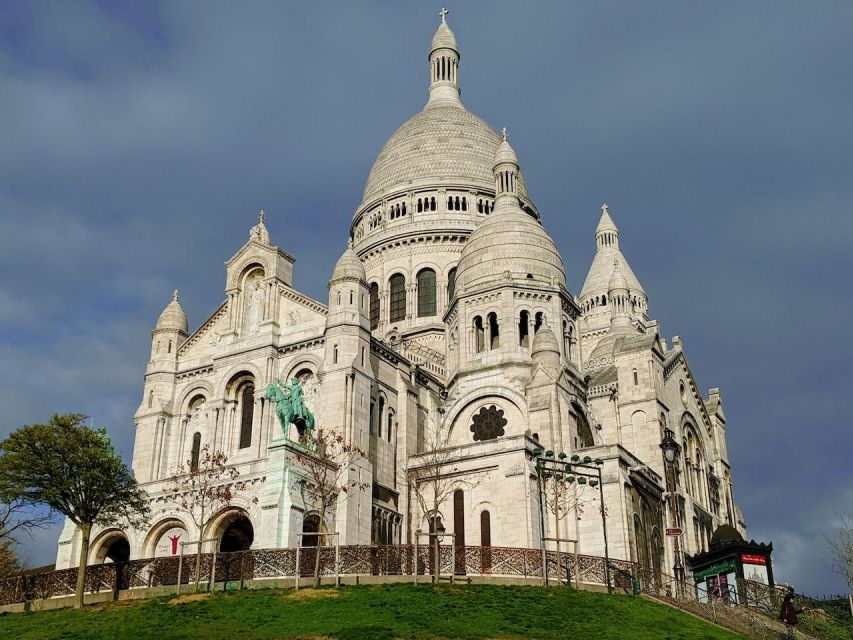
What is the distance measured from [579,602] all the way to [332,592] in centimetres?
948

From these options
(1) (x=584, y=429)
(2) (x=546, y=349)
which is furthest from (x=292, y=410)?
(1) (x=584, y=429)

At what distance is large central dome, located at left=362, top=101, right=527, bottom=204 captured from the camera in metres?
87.4

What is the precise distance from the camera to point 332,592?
124 ft

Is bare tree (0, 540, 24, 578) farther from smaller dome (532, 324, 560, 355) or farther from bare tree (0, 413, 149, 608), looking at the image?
smaller dome (532, 324, 560, 355)

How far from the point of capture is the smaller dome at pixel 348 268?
5747cm

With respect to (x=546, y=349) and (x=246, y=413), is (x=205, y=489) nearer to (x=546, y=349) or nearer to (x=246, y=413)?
(x=246, y=413)

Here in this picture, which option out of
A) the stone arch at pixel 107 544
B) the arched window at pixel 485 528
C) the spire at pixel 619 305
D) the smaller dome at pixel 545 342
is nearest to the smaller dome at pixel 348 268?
the smaller dome at pixel 545 342

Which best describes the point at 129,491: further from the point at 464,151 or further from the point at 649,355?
the point at 464,151

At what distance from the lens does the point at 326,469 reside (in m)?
49.3

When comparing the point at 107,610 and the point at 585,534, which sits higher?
the point at 585,534

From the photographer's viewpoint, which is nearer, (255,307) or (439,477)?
(439,477)

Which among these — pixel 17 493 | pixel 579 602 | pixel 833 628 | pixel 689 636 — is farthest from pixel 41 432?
pixel 833 628

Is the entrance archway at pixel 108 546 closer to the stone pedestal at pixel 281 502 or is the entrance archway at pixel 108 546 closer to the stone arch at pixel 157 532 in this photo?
the stone arch at pixel 157 532

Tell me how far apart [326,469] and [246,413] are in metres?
12.0
